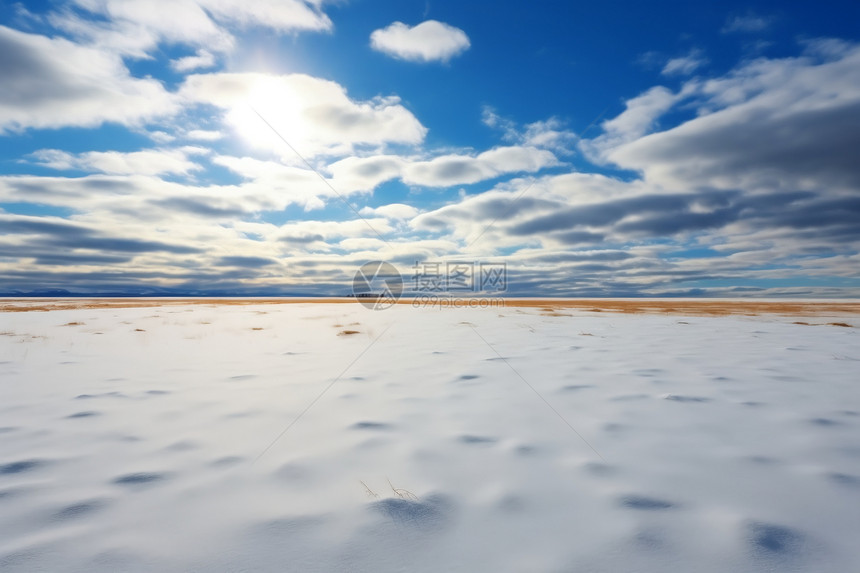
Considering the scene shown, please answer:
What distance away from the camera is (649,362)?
25.2ft

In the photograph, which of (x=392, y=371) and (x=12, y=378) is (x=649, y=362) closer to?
(x=392, y=371)

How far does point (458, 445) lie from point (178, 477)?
2306 millimetres

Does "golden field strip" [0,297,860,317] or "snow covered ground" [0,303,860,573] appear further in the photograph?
"golden field strip" [0,297,860,317]

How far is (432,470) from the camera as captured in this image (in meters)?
3.23

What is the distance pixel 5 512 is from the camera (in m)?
2.62

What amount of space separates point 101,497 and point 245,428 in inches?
58.4

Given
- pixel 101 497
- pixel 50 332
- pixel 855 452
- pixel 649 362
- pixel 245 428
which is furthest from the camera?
pixel 50 332

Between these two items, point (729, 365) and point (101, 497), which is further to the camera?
point (729, 365)

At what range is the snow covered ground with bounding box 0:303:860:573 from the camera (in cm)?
221

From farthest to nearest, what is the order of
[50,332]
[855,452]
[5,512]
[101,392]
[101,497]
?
[50,332], [101,392], [855,452], [101,497], [5,512]

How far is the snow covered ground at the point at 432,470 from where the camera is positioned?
7.25 feet

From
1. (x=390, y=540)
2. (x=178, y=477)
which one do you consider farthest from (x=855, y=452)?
(x=178, y=477)

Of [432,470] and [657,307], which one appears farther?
[657,307]

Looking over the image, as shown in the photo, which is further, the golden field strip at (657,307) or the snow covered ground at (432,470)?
the golden field strip at (657,307)
